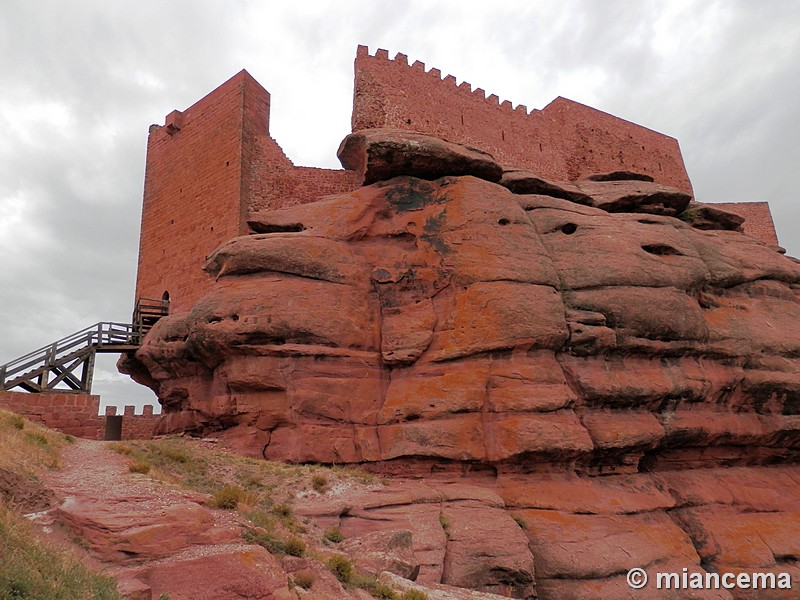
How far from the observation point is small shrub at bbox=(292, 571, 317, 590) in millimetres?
6051

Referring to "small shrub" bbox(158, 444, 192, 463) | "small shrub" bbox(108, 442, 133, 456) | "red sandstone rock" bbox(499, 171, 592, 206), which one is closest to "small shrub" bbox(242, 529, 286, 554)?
"small shrub" bbox(158, 444, 192, 463)

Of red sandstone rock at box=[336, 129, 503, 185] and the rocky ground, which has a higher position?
red sandstone rock at box=[336, 129, 503, 185]

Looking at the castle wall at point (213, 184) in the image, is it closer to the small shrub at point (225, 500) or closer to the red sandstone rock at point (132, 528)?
the small shrub at point (225, 500)

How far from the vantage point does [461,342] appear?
38.7 ft

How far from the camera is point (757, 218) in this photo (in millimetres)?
30703

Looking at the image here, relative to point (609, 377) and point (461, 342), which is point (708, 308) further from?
point (461, 342)

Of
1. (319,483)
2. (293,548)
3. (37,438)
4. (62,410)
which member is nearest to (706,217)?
(319,483)

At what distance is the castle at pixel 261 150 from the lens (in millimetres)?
22422

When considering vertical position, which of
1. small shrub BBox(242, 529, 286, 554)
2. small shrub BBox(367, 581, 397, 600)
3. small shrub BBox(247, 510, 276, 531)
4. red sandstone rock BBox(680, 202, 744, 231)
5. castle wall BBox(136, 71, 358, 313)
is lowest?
small shrub BBox(367, 581, 397, 600)

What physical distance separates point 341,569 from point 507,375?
18.7 feet

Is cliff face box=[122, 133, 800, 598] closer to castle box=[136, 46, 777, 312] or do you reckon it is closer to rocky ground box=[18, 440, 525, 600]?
rocky ground box=[18, 440, 525, 600]

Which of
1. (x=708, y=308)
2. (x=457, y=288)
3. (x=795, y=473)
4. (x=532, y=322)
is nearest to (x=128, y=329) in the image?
(x=457, y=288)

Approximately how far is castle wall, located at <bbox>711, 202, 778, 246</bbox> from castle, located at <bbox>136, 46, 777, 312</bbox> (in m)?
8.16

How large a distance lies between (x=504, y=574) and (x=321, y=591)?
381cm
